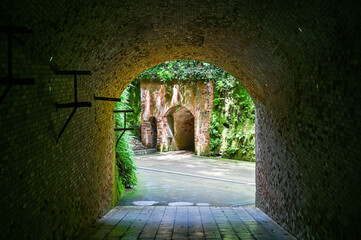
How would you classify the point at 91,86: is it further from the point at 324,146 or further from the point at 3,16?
the point at 324,146

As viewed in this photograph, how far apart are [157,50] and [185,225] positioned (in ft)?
11.7

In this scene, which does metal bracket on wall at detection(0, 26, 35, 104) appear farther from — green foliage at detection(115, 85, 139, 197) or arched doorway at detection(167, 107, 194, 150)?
arched doorway at detection(167, 107, 194, 150)

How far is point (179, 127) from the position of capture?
19469mm

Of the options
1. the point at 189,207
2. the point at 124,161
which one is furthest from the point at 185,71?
the point at 189,207

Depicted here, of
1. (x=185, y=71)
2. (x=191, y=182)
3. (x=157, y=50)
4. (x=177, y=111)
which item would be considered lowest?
(x=191, y=182)

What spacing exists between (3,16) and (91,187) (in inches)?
156

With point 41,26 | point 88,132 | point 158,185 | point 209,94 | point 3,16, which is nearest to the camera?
point 3,16

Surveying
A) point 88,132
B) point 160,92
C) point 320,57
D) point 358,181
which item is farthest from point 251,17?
point 160,92

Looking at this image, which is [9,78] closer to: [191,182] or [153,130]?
[191,182]

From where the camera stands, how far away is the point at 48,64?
3.99 meters

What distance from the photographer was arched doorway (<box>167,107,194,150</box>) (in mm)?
19156

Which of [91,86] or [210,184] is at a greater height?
[91,86]

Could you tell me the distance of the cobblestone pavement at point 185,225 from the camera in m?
5.70

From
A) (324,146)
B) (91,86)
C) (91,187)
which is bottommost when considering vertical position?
(91,187)
